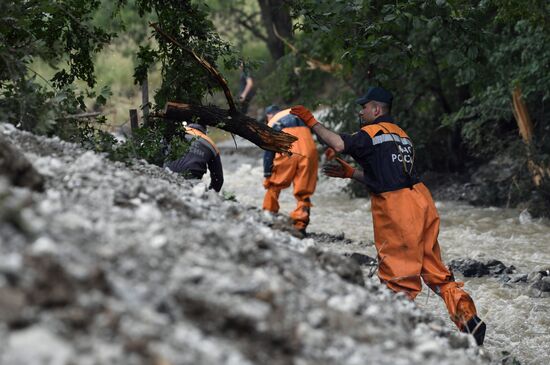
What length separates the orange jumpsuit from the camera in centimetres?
601

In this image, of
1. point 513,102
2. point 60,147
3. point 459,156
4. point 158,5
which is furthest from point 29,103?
point 459,156

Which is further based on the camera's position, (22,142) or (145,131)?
(145,131)

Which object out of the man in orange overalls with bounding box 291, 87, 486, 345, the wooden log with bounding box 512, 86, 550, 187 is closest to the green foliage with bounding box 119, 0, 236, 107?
the man in orange overalls with bounding box 291, 87, 486, 345

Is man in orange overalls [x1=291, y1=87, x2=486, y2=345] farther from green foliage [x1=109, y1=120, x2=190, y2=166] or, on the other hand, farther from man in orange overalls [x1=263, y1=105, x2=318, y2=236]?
man in orange overalls [x1=263, y1=105, x2=318, y2=236]

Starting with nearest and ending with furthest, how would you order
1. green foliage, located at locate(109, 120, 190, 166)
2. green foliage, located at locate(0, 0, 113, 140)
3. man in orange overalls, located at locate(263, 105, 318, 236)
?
green foliage, located at locate(0, 0, 113, 140) < green foliage, located at locate(109, 120, 190, 166) < man in orange overalls, located at locate(263, 105, 318, 236)

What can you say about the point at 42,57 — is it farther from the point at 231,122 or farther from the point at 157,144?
the point at 231,122

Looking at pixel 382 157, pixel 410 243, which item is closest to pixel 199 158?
pixel 382 157

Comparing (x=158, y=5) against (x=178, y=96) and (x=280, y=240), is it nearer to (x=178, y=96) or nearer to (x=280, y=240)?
(x=178, y=96)

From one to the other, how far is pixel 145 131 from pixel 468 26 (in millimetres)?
2431

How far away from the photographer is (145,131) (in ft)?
19.6

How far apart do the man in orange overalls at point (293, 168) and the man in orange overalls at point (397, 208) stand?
3948 mm

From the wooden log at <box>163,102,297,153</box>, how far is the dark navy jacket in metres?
0.45

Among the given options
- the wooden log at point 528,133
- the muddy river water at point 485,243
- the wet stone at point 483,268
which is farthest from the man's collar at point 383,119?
the wooden log at point 528,133

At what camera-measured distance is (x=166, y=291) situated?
2918 mm
